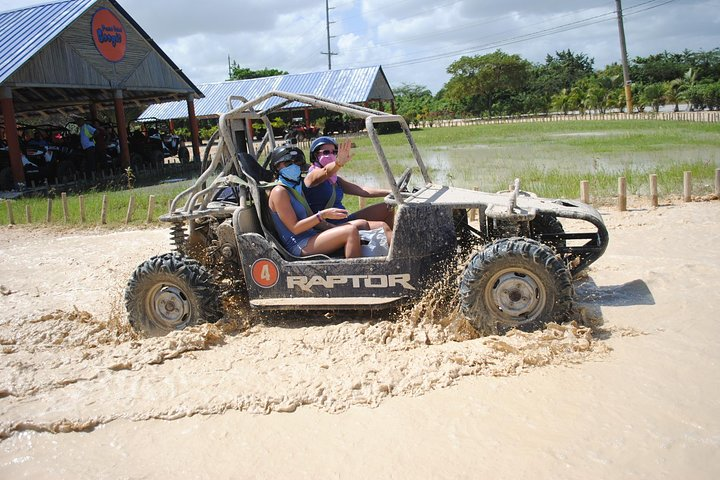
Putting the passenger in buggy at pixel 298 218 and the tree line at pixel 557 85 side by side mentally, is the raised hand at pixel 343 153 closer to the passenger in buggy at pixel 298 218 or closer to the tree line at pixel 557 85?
the passenger in buggy at pixel 298 218

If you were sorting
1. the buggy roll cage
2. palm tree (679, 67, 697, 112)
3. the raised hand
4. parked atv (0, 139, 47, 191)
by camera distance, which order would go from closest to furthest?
the raised hand, the buggy roll cage, parked atv (0, 139, 47, 191), palm tree (679, 67, 697, 112)

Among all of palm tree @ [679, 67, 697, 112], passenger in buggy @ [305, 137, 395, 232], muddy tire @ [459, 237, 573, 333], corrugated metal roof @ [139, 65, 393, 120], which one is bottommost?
muddy tire @ [459, 237, 573, 333]

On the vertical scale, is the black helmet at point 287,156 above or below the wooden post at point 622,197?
above

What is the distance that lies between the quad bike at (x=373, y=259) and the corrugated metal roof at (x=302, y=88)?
32611mm

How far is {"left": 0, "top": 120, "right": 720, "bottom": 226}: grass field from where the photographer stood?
1192cm

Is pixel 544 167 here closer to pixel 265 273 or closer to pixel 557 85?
pixel 265 273

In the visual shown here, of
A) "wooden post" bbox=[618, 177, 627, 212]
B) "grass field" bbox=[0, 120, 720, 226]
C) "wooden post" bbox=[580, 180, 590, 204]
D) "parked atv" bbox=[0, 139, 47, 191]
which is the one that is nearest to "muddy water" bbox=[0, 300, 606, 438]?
"wooden post" bbox=[618, 177, 627, 212]

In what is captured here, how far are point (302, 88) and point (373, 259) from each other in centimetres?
3515

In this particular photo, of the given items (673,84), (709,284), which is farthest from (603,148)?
(673,84)

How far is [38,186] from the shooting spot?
56.1ft

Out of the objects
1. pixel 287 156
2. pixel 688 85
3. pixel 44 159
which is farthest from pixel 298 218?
pixel 688 85

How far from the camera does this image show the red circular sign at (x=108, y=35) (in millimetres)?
18845

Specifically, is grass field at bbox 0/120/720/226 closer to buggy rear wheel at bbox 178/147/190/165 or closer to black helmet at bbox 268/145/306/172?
black helmet at bbox 268/145/306/172

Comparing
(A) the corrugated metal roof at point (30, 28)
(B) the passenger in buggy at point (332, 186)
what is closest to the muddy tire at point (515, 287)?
(B) the passenger in buggy at point (332, 186)
